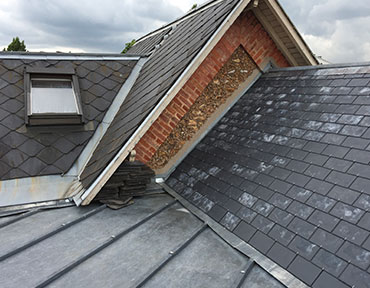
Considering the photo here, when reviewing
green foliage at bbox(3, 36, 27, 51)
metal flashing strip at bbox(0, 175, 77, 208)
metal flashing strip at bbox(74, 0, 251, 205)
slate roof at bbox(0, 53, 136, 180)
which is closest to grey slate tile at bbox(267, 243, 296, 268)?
metal flashing strip at bbox(74, 0, 251, 205)

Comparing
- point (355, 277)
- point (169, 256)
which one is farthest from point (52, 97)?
point (355, 277)

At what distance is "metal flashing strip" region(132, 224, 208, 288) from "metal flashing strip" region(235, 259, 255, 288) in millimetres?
770

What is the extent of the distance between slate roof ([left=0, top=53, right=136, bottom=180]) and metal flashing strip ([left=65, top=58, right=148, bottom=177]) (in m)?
0.08

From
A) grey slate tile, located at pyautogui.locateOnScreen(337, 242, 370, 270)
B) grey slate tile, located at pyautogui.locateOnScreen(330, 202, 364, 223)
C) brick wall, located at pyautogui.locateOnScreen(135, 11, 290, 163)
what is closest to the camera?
grey slate tile, located at pyautogui.locateOnScreen(337, 242, 370, 270)

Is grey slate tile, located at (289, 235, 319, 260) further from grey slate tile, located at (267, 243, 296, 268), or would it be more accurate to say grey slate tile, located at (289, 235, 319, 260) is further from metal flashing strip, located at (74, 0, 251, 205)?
metal flashing strip, located at (74, 0, 251, 205)

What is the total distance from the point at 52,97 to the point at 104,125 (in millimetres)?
1116

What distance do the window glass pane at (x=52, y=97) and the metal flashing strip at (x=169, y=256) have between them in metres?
3.54

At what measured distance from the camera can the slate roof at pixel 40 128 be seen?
5148mm

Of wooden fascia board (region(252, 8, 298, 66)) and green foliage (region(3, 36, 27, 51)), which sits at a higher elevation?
wooden fascia board (region(252, 8, 298, 66))

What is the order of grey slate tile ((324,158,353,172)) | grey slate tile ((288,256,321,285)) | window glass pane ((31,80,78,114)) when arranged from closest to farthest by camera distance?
grey slate tile ((288,256,321,285)) → grey slate tile ((324,158,353,172)) → window glass pane ((31,80,78,114))

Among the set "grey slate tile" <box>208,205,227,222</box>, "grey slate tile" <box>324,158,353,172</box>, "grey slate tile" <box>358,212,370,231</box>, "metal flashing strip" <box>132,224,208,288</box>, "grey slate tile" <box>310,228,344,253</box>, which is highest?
"grey slate tile" <box>324,158,353,172</box>

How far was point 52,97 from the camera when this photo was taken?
233 inches

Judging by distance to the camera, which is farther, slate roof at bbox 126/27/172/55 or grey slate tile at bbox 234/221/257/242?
slate roof at bbox 126/27/172/55

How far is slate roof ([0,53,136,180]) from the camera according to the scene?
515 cm
